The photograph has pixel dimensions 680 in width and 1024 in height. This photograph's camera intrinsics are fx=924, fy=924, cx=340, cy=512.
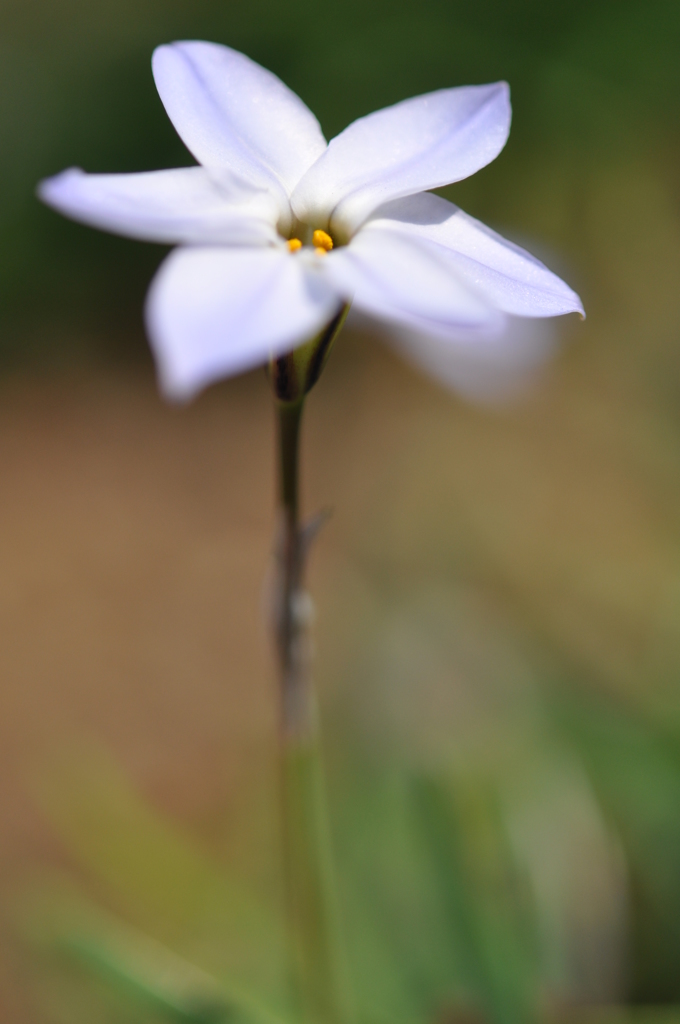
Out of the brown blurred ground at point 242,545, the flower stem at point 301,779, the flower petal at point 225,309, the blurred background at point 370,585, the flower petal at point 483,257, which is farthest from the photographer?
the brown blurred ground at point 242,545

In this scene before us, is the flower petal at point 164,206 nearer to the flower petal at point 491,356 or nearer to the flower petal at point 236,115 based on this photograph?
the flower petal at point 236,115

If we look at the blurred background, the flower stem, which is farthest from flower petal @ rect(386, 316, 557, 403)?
the flower stem

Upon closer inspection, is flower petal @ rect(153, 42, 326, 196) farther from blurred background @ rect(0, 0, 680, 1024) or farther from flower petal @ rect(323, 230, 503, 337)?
blurred background @ rect(0, 0, 680, 1024)

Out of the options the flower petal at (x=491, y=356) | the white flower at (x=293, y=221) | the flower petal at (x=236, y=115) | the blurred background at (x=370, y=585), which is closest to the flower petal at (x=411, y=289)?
the white flower at (x=293, y=221)

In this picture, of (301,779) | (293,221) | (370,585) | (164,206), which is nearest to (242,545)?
(370,585)

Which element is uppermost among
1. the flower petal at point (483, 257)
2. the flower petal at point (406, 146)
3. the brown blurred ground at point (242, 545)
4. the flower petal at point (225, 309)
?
the flower petal at point (406, 146)

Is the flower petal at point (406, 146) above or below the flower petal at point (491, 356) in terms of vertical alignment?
above

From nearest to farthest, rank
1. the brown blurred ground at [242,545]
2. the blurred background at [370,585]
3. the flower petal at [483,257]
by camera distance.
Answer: the flower petal at [483,257]
the blurred background at [370,585]
the brown blurred ground at [242,545]
